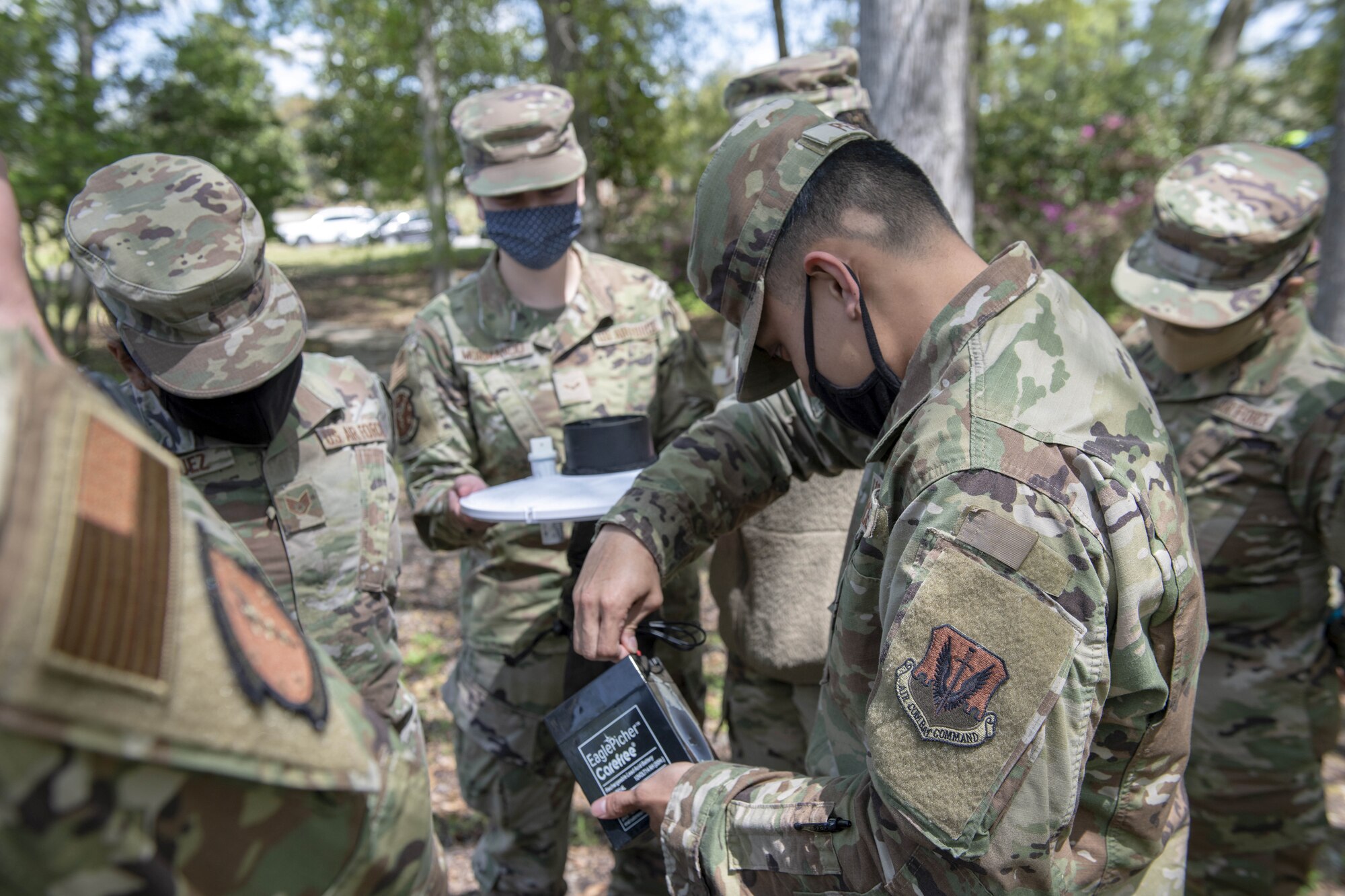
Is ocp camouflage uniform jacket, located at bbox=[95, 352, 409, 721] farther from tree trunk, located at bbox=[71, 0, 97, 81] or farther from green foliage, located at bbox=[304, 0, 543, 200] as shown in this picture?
green foliage, located at bbox=[304, 0, 543, 200]

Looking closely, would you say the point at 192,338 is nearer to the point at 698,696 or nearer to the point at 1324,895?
the point at 698,696

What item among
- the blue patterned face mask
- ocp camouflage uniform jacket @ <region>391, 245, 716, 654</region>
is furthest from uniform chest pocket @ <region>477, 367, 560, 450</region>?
the blue patterned face mask

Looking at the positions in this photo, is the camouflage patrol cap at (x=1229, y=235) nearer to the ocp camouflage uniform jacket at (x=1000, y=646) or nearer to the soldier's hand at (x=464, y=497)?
the ocp camouflage uniform jacket at (x=1000, y=646)

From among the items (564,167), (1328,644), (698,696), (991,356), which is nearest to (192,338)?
(564,167)

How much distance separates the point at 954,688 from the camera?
1189 mm

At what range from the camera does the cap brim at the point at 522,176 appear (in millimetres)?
2836

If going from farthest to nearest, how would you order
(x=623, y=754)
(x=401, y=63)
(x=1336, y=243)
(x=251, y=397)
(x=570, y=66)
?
(x=401, y=63) → (x=570, y=66) → (x=1336, y=243) → (x=251, y=397) → (x=623, y=754)

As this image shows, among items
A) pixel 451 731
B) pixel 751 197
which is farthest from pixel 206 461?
pixel 451 731

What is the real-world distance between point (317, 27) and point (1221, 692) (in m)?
16.6

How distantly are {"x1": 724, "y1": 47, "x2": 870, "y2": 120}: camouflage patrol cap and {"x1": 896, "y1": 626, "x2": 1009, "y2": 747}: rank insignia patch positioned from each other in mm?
2296

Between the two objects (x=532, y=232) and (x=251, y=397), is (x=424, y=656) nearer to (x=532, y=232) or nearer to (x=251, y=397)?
(x=532, y=232)

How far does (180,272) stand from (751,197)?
3.83 ft

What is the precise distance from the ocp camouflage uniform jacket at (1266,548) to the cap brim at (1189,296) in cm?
15

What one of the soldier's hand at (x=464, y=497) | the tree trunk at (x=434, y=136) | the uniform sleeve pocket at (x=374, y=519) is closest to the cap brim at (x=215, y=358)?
the uniform sleeve pocket at (x=374, y=519)
